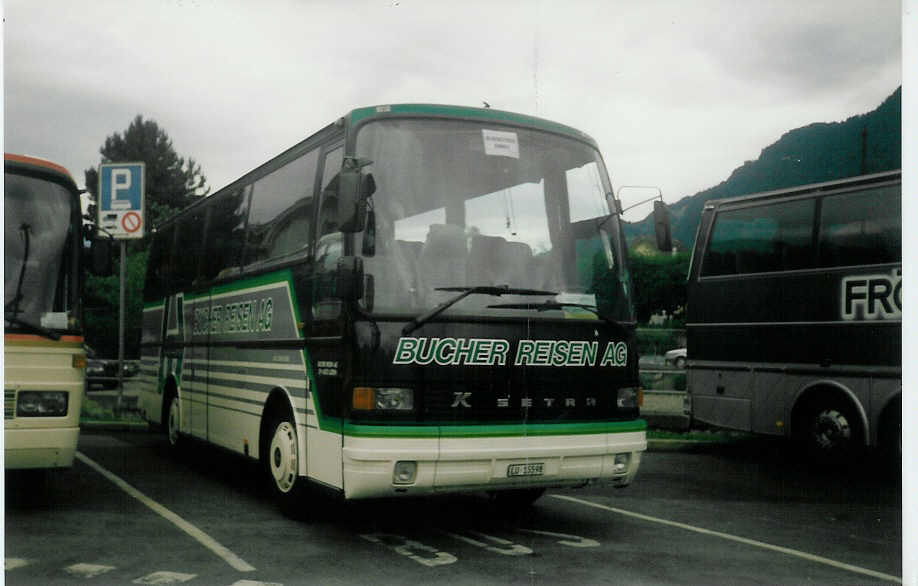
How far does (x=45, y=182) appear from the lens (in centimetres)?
732

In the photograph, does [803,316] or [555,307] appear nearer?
[555,307]

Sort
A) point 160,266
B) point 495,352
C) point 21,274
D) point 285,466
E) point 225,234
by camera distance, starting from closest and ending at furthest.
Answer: point 495,352
point 21,274
point 285,466
point 225,234
point 160,266

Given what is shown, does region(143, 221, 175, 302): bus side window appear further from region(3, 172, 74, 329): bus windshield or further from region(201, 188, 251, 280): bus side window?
region(3, 172, 74, 329): bus windshield

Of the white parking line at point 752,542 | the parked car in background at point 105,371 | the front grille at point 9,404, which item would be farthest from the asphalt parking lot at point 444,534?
the parked car in background at point 105,371

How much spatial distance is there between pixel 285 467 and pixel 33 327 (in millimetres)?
2150

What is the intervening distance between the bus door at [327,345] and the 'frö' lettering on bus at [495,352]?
0.51 meters

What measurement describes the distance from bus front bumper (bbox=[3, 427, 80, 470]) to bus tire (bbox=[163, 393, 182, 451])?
3688mm

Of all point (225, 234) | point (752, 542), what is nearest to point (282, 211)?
point (225, 234)

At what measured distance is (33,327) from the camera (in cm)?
692

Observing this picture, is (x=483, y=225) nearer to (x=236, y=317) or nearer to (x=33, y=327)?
(x=236, y=317)
